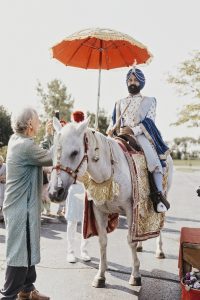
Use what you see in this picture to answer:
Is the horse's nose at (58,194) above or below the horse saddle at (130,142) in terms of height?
below

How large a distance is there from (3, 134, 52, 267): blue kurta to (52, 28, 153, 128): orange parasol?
1.95m

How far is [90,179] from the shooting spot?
4648mm

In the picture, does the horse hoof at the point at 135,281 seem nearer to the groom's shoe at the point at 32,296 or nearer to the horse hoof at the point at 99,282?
the horse hoof at the point at 99,282

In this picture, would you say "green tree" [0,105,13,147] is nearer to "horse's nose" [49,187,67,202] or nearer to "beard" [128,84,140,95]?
"beard" [128,84,140,95]

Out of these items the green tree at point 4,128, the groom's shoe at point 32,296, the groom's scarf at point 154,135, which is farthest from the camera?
the green tree at point 4,128

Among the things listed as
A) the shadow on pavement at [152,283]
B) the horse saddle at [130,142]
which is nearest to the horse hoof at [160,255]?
the shadow on pavement at [152,283]

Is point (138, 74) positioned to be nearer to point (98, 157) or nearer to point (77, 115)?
point (77, 115)

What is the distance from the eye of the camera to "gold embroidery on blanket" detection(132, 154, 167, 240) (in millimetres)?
4855

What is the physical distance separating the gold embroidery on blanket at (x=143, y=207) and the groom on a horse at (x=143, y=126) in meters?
0.09

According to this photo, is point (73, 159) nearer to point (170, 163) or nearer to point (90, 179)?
point (90, 179)

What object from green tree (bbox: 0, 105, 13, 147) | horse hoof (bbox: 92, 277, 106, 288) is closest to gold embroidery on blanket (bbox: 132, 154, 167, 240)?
horse hoof (bbox: 92, 277, 106, 288)

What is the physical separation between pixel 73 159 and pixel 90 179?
0.75 metres

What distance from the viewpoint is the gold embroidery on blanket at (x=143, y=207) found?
4855 millimetres

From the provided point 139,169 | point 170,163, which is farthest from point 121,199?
point 170,163
